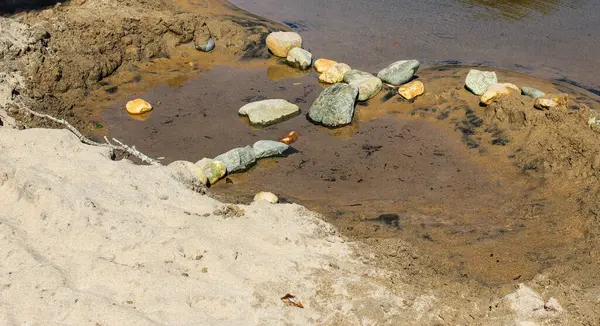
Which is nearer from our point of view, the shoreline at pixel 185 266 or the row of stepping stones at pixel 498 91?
the shoreline at pixel 185 266

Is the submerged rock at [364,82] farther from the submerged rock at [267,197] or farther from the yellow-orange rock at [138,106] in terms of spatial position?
the yellow-orange rock at [138,106]

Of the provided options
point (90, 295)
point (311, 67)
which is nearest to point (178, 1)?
point (311, 67)

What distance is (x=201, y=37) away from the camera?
10406mm

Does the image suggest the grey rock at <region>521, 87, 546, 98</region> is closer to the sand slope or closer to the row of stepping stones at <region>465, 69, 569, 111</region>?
the row of stepping stones at <region>465, 69, 569, 111</region>

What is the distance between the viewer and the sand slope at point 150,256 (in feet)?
12.6

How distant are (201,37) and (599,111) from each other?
683 centimetres

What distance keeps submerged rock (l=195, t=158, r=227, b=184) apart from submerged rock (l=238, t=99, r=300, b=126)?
1457 mm

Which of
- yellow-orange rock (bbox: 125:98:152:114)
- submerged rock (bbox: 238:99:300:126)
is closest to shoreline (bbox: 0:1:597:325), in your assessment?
submerged rock (bbox: 238:99:300:126)

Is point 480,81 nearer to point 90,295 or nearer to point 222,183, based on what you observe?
point 222,183

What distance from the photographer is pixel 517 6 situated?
38.9 feet

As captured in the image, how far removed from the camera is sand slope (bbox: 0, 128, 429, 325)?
3846mm

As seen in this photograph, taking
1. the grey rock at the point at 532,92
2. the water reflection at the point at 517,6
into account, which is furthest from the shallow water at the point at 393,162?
the water reflection at the point at 517,6

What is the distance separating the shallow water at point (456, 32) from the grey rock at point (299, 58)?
61 cm

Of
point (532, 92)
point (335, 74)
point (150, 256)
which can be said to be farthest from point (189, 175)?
point (532, 92)
